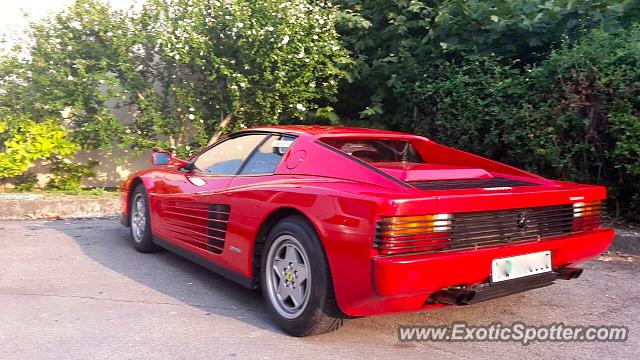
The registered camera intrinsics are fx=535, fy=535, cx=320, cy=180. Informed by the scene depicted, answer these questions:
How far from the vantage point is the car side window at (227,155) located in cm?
419

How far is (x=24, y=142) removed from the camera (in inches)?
312

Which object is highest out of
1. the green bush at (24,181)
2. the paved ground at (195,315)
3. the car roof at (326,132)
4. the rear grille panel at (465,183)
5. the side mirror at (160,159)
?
the car roof at (326,132)

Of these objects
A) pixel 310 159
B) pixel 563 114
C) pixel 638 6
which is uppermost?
pixel 638 6

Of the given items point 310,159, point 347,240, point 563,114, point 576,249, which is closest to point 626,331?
point 576,249

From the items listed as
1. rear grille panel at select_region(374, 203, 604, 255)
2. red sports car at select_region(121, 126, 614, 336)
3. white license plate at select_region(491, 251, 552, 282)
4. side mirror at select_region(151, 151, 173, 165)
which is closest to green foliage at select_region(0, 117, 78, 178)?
side mirror at select_region(151, 151, 173, 165)

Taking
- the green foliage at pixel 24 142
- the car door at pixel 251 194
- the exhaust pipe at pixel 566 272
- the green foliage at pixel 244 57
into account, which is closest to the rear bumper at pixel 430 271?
the exhaust pipe at pixel 566 272

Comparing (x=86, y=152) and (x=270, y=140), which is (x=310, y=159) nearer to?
(x=270, y=140)

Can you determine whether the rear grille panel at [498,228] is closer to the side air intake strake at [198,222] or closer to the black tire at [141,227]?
the side air intake strake at [198,222]

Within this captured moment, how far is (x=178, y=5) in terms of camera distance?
7.86 m

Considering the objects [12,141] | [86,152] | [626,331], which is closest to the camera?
[626,331]

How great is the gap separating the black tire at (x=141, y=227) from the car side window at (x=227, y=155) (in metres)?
0.78

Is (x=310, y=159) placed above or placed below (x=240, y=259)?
above

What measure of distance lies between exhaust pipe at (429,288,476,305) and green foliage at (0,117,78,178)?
6937 millimetres

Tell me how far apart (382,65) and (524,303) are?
4791 millimetres
